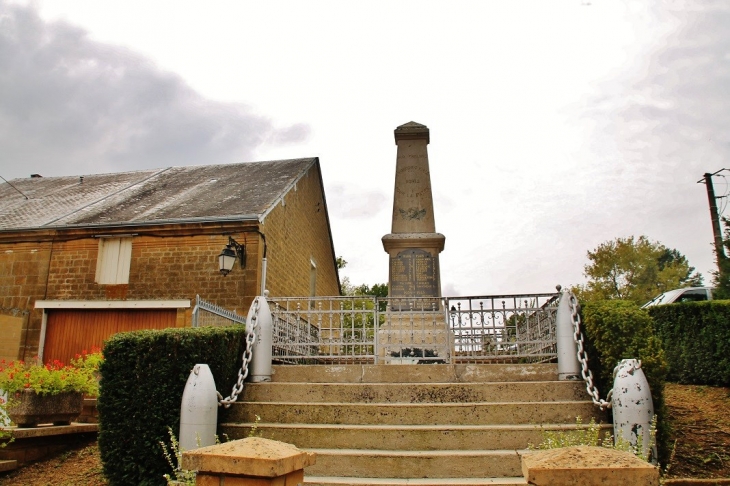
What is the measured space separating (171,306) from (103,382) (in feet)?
26.9

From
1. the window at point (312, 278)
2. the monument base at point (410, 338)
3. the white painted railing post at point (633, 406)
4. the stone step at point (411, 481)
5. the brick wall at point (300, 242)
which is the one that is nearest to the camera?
the stone step at point (411, 481)

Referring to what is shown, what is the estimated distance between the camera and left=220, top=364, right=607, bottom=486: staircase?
17.9 feet

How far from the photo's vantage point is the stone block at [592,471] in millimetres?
2439

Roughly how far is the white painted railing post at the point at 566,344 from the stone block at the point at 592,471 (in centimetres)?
459

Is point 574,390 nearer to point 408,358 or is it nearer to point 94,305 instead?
point 408,358

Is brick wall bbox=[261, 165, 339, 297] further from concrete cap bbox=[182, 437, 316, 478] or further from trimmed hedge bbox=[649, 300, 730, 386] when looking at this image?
concrete cap bbox=[182, 437, 316, 478]

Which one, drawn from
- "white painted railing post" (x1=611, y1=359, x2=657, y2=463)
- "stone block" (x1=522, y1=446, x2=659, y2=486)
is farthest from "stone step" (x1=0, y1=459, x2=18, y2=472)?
"white painted railing post" (x1=611, y1=359, x2=657, y2=463)

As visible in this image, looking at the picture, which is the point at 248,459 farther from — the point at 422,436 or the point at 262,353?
the point at 262,353

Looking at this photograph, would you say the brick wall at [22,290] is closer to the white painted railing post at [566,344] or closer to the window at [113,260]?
the window at [113,260]

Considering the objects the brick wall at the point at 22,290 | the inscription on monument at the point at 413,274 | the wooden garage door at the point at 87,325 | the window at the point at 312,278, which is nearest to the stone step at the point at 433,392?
the inscription on monument at the point at 413,274

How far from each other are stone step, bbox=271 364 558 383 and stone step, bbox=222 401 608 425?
1.01 m

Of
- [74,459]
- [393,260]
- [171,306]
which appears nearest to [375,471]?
[74,459]

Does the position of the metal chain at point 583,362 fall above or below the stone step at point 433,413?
above

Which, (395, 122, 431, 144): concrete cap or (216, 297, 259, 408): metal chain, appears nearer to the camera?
(216, 297, 259, 408): metal chain
